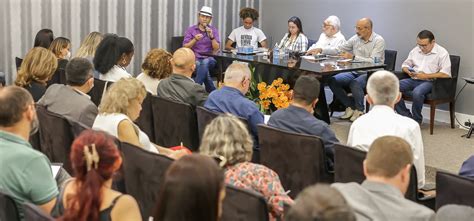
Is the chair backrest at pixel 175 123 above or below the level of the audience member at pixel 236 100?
→ below

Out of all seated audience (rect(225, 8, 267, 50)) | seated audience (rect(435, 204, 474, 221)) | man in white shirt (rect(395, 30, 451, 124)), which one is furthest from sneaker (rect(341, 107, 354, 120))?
seated audience (rect(435, 204, 474, 221))

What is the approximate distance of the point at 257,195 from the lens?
265 centimetres

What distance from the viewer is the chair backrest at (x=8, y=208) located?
8.75ft

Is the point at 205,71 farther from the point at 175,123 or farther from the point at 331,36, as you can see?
the point at 175,123

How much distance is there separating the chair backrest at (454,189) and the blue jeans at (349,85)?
5.12m

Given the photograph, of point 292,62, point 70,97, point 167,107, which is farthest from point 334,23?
point 70,97

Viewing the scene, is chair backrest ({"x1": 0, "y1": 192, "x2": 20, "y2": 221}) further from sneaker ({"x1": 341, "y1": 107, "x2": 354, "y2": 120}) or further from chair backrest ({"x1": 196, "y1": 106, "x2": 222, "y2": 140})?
sneaker ({"x1": 341, "y1": 107, "x2": 354, "y2": 120})

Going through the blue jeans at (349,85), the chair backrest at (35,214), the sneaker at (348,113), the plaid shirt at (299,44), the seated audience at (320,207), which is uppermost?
the seated audience at (320,207)

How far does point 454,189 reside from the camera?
3281mm

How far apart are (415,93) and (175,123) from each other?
371 centimetres

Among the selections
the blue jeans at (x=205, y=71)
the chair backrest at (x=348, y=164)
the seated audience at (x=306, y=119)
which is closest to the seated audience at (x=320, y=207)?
the chair backrest at (x=348, y=164)

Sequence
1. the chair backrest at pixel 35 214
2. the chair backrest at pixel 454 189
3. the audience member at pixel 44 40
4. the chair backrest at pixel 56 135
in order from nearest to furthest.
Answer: the chair backrest at pixel 35 214
the chair backrest at pixel 454 189
the chair backrest at pixel 56 135
the audience member at pixel 44 40

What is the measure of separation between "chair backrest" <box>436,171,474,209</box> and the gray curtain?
657 cm

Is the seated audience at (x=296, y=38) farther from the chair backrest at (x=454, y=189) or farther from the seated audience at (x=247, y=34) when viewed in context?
the chair backrest at (x=454, y=189)
